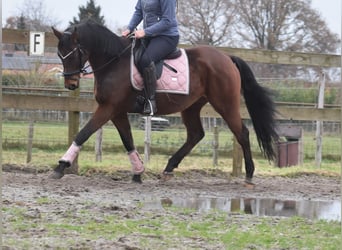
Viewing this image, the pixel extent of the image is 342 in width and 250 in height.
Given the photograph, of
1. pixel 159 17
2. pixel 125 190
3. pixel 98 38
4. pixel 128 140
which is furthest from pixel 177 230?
pixel 159 17

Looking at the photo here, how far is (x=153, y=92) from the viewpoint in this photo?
707cm

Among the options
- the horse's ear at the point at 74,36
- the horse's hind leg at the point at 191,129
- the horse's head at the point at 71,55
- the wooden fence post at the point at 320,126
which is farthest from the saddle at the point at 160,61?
the wooden fence post at the point at 320,126

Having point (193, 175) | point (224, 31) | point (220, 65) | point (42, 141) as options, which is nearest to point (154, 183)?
point (193, 175)

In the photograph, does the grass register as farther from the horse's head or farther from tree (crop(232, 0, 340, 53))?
tree (crop(232, 0, 340, 53))

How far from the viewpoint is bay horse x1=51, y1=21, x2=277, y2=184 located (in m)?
6.98

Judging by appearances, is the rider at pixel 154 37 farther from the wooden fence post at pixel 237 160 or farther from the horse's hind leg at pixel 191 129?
the wooden fence post at pixel 237 160

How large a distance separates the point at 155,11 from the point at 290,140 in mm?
6788

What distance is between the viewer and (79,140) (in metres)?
6.88

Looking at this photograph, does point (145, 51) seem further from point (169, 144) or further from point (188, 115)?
point (169, 144)

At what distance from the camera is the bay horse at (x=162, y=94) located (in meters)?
6.98

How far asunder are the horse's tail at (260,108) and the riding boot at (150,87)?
1414mm

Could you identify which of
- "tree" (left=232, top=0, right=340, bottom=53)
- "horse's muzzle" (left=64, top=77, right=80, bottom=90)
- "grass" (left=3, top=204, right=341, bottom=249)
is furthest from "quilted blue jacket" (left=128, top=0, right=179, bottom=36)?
"tree" (left=232, top=0, right=340, bottom=53)

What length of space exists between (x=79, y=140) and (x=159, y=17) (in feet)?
5.86

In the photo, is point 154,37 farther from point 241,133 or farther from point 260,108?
point 260,108
